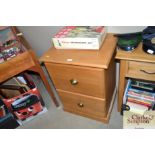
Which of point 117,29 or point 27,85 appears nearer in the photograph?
point 117,29

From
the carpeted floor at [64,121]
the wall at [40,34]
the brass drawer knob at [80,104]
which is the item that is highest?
the wall at [40,34]

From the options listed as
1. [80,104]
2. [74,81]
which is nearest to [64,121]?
[80,104]

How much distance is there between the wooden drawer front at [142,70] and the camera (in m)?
0.89

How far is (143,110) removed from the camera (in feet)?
3.79

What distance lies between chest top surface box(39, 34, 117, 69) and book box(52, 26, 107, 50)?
0.11 ft

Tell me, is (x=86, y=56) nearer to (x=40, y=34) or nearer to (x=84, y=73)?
(x=84, y=73)

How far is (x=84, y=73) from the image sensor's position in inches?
37.1

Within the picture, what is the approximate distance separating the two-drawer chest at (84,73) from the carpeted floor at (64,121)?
0.11 meters

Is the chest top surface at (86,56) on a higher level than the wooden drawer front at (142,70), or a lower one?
higher

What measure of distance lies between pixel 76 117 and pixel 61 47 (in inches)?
27.8

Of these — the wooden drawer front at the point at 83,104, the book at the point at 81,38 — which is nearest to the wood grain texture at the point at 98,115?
the wooden drawer front at the point at 83,104

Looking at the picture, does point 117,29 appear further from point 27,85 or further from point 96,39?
point 27,85

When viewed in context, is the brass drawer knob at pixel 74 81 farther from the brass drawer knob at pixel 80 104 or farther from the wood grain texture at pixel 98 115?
the wood grain texture at pixel 98 115
